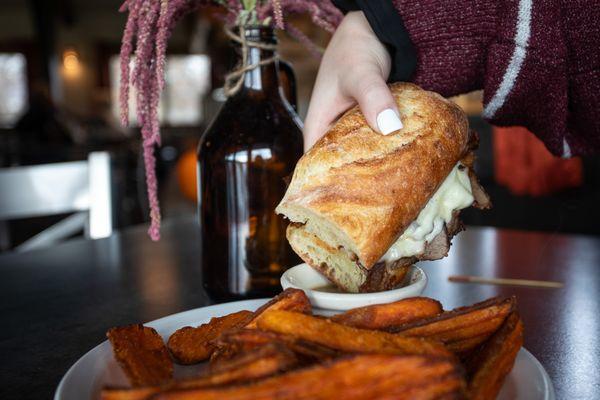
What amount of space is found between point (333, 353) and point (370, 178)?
26cm

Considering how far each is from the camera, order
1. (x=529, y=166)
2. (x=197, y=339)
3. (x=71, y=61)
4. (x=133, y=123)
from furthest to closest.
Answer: (x=71, y=61) < (x=133, y=123) < (x=529, y=166) < (x=197, y=339)

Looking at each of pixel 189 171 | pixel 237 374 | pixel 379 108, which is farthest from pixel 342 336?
pixel 189 171

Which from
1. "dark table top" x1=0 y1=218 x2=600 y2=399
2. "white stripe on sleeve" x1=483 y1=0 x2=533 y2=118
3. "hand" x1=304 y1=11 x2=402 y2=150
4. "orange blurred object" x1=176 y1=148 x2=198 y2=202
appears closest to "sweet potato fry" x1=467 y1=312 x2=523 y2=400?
"dark table top" x1=0 y1=218 x2=600 y2=399

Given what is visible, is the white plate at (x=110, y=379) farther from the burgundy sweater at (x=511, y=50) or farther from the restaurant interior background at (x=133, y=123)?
the restaurant interior background at (x=133, y=123)

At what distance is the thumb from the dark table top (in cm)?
37

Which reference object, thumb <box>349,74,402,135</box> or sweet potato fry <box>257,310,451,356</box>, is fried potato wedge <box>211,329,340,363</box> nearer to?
sweet potato fry <box>257,310,451,356</box>

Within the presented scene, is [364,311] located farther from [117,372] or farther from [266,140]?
[266,140]

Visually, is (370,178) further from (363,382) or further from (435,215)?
(363,382)

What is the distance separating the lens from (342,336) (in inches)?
24.0

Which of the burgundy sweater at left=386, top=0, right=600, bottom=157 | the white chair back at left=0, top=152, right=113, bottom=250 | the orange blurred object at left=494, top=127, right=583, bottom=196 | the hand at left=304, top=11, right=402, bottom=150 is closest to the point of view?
the hand at left=304, top=11, right=402, bottom=150

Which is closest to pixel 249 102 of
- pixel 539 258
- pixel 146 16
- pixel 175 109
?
pixel 146 16

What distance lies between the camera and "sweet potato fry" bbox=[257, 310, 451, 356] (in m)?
0.59

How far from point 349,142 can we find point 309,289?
0.20 m

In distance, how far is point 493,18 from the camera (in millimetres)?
1052
